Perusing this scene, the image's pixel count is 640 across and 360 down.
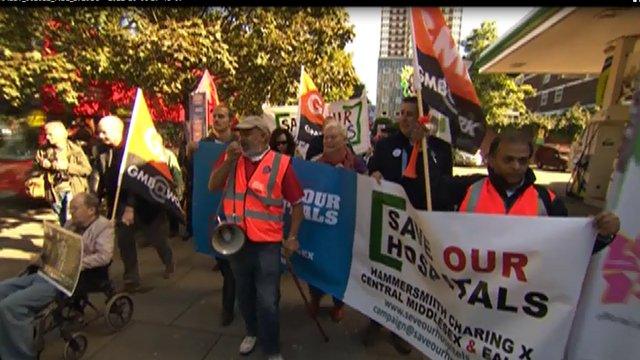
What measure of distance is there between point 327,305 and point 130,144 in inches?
96.2

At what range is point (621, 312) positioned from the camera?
269cm

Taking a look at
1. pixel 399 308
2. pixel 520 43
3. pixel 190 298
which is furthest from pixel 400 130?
pixel 520 43

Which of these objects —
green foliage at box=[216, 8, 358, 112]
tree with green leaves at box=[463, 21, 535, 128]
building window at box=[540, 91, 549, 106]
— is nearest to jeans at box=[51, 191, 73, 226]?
green foliage at box=[216, 8, 358, 112]

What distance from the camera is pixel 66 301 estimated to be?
342 cm

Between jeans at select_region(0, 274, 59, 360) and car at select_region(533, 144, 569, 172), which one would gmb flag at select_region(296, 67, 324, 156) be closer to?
jeans at select_region(0, 274, 59, 360)

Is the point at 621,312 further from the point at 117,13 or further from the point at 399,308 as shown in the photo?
the point at 117,13

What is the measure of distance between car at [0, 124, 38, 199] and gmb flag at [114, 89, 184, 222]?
5.42 meters

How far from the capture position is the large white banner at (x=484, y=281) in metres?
2.39

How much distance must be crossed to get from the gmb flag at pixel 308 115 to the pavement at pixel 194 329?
229 centimetres

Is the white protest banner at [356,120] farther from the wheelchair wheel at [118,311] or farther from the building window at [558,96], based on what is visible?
the building window at [558,96]

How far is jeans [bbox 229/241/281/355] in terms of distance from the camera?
3232mm

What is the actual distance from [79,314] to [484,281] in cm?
303

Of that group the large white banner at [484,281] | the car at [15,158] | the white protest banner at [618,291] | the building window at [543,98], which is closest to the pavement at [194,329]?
the large white banner at [484,281]

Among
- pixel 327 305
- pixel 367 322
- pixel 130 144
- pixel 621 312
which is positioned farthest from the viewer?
pixel 327 305
